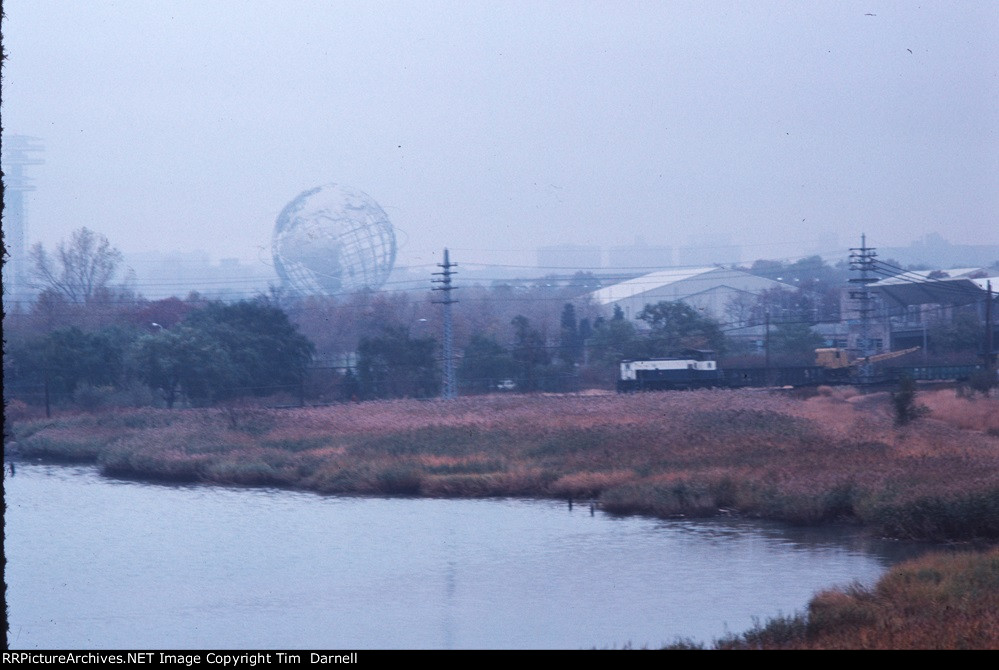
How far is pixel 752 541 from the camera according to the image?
48.0 ft

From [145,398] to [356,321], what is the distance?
2201 cm

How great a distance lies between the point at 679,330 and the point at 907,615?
125ft

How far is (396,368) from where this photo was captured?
39.8 metres

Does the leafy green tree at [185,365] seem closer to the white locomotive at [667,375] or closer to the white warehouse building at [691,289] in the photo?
the white locomotive at [667,375]

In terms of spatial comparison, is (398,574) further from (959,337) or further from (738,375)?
(959,337)

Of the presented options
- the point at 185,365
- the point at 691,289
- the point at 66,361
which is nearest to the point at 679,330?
the point at 185,365

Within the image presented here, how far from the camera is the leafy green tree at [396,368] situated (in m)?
39.3

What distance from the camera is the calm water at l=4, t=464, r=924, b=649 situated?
10.3 m

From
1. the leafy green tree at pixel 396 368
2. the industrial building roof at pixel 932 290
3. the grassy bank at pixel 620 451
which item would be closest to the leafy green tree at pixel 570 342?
the leafy green tree at pixel 396 368

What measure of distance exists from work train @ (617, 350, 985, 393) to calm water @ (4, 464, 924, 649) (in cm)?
1980

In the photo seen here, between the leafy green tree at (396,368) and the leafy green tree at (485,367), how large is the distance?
1.91 meters
